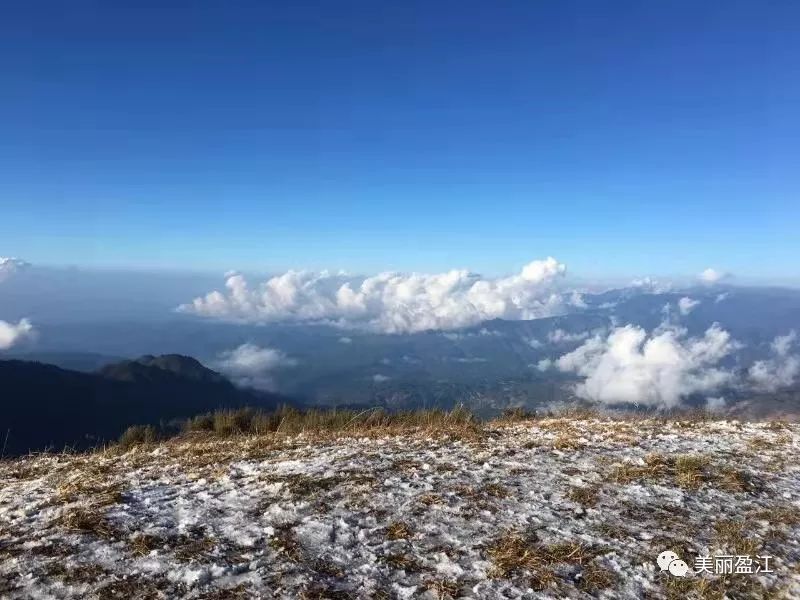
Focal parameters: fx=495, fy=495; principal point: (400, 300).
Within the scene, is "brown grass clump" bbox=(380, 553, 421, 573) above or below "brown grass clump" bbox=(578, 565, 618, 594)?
above

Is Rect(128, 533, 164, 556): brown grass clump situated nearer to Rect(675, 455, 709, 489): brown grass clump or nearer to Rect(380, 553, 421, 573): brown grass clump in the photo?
Rect(380, 553, 421, 573): brown grass clump

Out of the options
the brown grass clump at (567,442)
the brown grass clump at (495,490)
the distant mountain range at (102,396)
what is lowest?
the distant mountain range at (102,396)

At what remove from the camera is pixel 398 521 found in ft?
21.1

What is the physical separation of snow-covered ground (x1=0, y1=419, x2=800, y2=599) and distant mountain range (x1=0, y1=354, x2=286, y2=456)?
90.2 metres

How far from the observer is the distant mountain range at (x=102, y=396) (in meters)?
111

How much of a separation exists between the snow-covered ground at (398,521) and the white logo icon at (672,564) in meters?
0.09

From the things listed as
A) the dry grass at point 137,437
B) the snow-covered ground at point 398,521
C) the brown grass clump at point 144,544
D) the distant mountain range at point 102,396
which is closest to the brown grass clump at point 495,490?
the snow-covered ground at point 398,521

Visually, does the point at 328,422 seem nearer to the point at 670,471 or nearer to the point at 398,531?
the point at 398,531

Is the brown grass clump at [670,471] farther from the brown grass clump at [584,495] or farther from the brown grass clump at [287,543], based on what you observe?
the brown grass clump at [287,543]

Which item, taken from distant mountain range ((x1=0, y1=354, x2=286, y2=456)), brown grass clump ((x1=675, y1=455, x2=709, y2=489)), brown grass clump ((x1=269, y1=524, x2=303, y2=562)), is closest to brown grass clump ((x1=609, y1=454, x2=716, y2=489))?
brown grass clump ((x1=675, y1=455, x2=709, y2=489))

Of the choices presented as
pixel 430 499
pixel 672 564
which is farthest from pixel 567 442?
pixel 672 564

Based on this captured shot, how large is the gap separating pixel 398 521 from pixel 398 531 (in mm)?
285

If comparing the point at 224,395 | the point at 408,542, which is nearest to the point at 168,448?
the point at 408,542

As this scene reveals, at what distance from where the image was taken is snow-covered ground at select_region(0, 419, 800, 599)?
5055 mm
